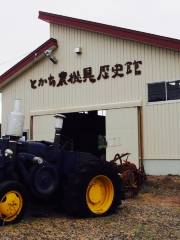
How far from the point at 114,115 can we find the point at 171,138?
2.90 metres

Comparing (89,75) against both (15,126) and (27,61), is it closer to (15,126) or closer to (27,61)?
(27,61)

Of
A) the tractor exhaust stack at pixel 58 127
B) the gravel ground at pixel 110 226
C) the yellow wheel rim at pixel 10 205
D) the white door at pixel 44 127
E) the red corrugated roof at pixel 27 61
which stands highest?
the red corrugated roof at pixel 27 61

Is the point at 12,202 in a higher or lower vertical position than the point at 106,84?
lower

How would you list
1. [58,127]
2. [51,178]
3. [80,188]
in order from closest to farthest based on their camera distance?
[80,188]
[51,178]
[58,127]

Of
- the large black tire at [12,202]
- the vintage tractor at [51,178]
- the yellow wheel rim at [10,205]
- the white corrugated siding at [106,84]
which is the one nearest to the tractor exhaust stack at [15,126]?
the vintage tractor at [51,178]

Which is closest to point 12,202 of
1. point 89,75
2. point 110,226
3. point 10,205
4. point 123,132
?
point 10,205

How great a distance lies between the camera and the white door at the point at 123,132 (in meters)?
18.7

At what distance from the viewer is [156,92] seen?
18547mm

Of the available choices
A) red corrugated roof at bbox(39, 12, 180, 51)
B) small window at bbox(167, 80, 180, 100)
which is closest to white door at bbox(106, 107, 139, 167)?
small window at bbox(167, 80, 180, 100)

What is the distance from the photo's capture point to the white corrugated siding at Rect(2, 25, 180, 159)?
18078 mm

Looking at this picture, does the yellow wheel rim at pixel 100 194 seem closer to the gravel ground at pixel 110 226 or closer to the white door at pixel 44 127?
the gravel ground at pixel 110 226

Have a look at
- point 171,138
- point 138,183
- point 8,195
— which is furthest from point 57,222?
point 171,138

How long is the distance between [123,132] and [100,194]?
9.71 m

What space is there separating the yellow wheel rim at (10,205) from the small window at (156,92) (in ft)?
36.2
